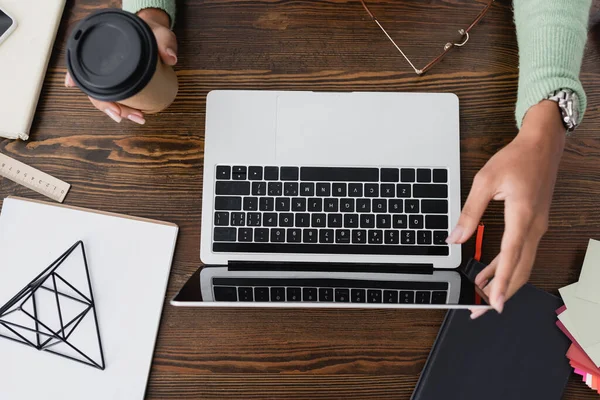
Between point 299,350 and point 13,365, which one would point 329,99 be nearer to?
point 299,350

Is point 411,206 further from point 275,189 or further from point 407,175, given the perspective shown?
point 275,189

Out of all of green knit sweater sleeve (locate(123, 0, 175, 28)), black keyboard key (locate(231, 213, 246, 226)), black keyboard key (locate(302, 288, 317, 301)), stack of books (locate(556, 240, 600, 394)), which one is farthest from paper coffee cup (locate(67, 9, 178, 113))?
stack of books (locate(556, 240, 600, 394))

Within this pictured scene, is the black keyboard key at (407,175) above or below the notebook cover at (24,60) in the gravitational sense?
below

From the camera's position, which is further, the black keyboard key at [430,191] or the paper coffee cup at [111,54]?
the black keyboard key at [430,191]

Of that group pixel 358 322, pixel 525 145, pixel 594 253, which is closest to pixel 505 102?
pixel 525 145

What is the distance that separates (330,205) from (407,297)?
19 cm

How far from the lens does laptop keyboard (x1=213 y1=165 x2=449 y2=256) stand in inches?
30.2

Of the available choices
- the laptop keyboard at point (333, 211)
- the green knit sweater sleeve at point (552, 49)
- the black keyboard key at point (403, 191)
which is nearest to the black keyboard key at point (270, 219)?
the laptop keyboard at point (333, 211)

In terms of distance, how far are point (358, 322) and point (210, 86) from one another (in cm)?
48

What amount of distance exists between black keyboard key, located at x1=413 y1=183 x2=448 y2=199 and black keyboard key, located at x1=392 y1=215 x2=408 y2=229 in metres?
0.04

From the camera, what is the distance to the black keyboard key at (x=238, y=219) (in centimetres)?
77

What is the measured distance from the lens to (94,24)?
621 mm

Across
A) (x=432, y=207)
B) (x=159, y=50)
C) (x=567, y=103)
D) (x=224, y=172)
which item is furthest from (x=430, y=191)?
(x=159, y=50)

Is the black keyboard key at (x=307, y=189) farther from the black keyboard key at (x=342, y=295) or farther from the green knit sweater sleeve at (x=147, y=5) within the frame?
A: the green knit sweater sleeve at (x=147, y=5)
